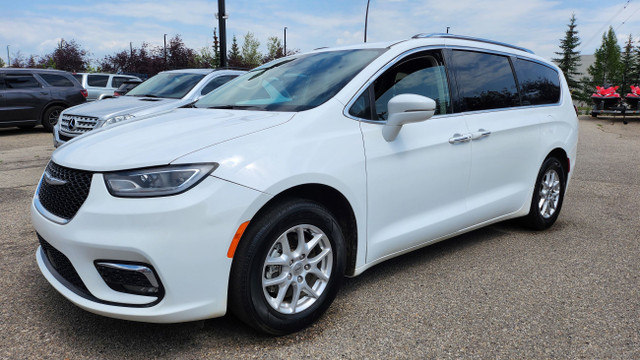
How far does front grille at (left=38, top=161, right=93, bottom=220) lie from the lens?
2.37 m

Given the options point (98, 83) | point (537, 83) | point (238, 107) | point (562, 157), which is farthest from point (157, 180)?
point (98, 83)

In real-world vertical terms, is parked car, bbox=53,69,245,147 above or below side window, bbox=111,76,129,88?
below

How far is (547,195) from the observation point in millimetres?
4656

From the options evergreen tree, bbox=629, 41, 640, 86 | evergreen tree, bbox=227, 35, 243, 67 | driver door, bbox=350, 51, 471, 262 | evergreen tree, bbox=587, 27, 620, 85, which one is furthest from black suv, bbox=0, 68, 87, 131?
evergreen tree, bbox=587, 27, 620, 85

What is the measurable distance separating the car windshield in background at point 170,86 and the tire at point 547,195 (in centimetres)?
564

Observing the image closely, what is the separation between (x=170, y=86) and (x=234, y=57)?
44.0 meters

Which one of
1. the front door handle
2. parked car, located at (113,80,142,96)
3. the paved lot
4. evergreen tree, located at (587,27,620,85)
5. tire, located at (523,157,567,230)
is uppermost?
evergreen tree, located at (587,27,620,85)

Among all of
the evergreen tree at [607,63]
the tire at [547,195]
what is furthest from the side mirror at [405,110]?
the evergreen tree at [607,63]

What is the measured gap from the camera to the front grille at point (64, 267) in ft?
8.03

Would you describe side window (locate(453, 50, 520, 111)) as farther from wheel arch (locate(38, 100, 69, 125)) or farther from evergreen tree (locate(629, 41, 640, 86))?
evergreen tree (locate(629, 41, 640, 86))

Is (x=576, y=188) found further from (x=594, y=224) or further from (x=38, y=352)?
(x=38, y=352)

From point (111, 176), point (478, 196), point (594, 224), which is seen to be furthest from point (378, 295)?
point (594, 224)

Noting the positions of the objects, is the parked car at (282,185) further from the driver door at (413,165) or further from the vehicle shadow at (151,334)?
the vehicle shadow at (151,334)

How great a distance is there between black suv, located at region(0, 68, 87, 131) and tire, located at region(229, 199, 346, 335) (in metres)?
13.0
